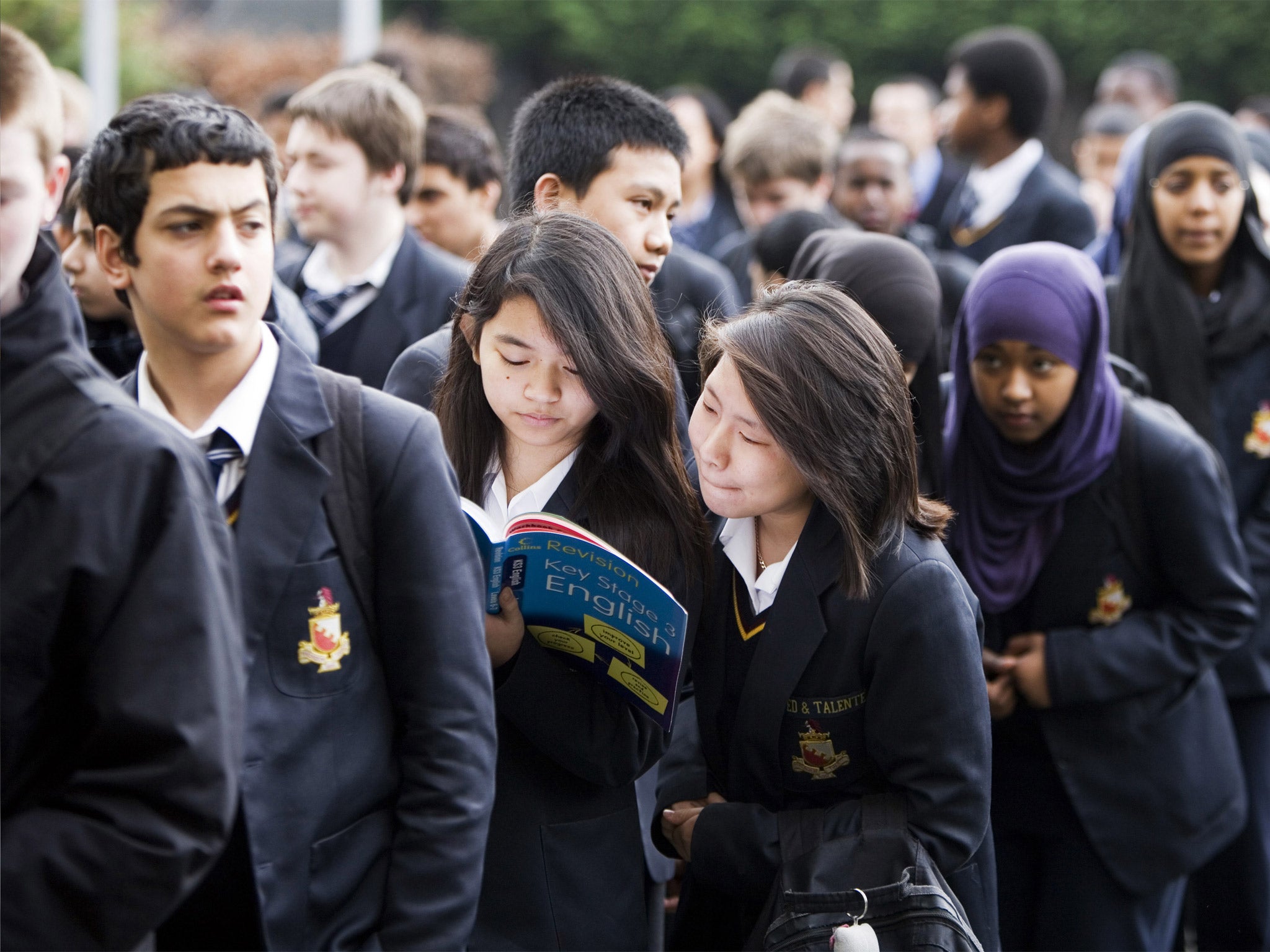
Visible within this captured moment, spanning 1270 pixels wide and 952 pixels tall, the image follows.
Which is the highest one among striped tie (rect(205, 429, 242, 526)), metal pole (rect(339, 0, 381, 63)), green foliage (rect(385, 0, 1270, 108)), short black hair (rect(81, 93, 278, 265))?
green foliage (rect(385, 0, 1270, 108))

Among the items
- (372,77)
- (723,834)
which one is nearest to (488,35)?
(372,77)

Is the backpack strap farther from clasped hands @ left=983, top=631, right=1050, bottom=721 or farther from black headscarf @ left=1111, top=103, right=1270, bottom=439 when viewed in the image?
black headscarf @ left=1111, top=103, right=1270, bottom=439

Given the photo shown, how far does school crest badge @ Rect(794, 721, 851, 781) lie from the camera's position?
240 cm

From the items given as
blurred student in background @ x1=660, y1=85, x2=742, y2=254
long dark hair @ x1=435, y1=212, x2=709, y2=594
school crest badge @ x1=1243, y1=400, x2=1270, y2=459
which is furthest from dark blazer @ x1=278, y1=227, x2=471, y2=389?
blurred student in background @ x1=660, y1=85, x2=742, y2=254

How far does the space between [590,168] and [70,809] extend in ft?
6.91

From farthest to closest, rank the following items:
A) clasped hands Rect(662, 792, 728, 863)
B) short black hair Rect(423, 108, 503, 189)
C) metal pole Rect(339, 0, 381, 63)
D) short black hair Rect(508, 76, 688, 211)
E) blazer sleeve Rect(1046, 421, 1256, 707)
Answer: metal pole Rect(339, 0, 381, 63) < short black hair Rect(423, 108, 503, 189) < short black hair Rect(508, 76, 688, 211) < blazer sleeve Rect(1046, 421, 1256, 707) < clasped hands Rect(662, 792, 728, 863)

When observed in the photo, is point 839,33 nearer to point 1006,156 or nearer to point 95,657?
point 1006,156

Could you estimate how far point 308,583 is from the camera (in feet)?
6.34

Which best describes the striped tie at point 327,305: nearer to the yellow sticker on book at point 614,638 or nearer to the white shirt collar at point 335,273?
the white shirt collar at point 335,273

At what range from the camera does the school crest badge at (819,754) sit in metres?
2.40

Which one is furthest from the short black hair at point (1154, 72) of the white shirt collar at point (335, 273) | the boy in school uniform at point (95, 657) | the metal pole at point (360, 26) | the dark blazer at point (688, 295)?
the boy in school uniform at point (95, 657)

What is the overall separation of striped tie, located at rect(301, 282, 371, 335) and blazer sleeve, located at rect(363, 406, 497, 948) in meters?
2.34

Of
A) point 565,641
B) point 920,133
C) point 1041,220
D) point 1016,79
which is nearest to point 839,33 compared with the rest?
point 920,133

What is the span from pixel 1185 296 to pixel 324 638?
2975 millimetres
